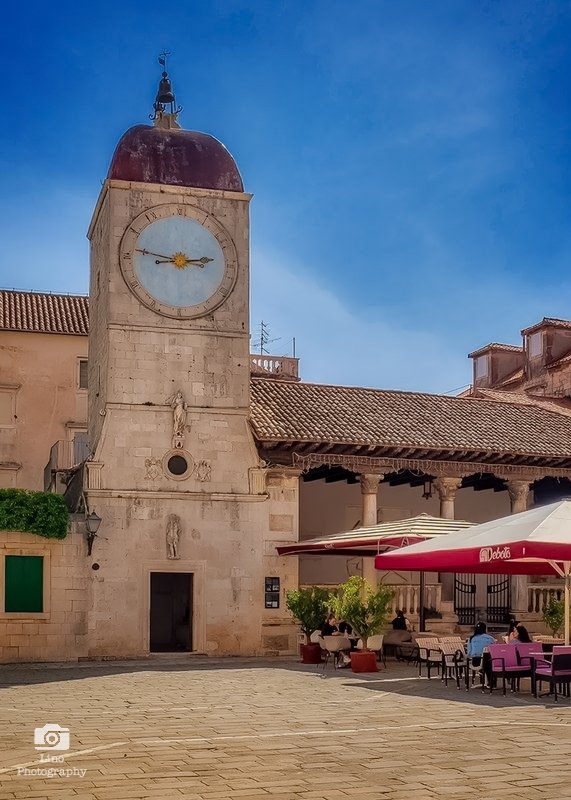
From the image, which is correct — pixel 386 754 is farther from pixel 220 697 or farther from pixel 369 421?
pixel 369 421

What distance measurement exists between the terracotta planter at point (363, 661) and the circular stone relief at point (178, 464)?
7318mm


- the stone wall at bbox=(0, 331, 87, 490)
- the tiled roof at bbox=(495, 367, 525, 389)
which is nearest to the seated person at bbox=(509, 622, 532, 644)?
the stone wall at bbox=(0, 331, 87, 490)

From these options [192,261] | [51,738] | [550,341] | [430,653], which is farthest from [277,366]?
[51,738]

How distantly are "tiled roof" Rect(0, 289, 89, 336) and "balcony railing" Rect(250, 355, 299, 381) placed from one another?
257 inches

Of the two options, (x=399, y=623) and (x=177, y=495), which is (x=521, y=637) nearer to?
(x=399, y=623)

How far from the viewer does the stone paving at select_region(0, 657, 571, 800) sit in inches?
375

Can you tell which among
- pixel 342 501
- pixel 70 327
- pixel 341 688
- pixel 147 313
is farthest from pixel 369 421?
pixel 70 327

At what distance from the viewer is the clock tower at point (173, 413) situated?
26.3 meters

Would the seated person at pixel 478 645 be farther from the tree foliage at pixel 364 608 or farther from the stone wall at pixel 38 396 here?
the stone wall at pixel 38 396

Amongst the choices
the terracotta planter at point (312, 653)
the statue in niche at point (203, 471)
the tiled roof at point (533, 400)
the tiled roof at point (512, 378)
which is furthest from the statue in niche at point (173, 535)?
the tiled roof at point (512, 378)

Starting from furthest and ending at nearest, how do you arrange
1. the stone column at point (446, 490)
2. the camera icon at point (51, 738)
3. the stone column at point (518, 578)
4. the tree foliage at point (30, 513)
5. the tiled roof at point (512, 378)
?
1. the tiled roof at point (512, 378)
2. the stone column at point (518, 578)
3. the stone column at point (446, 490)
4. the tree foliage at point (30, 513)
5. the camera icon at point (51, 738)

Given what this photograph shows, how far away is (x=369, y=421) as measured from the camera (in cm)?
3006

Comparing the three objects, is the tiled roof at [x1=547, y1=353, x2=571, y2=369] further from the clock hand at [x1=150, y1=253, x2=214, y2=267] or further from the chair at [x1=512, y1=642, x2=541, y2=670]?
the chair at [x1=512, y1=642, x2=541, y2=670]

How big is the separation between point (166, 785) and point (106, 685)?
10140 millimetres
